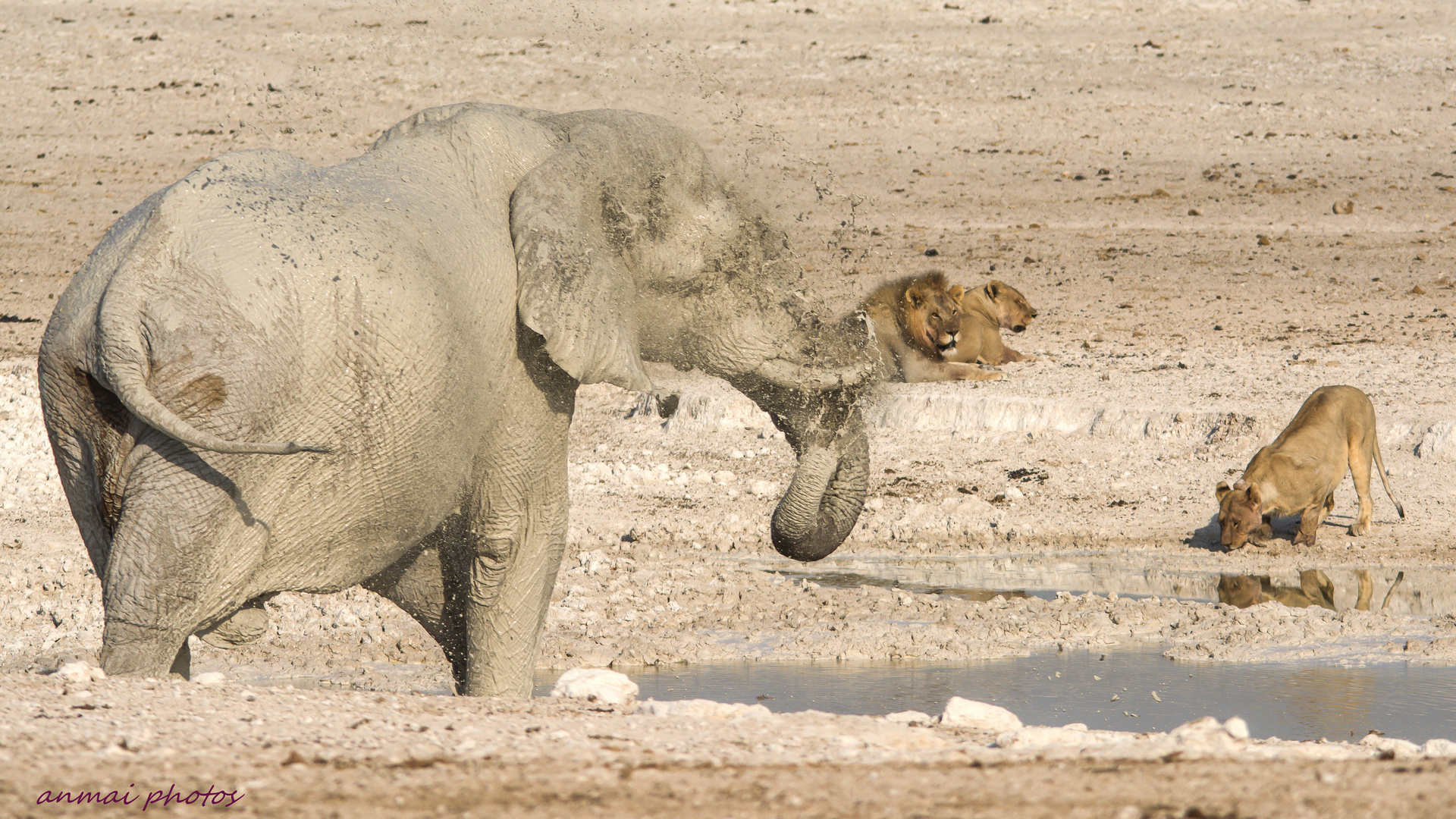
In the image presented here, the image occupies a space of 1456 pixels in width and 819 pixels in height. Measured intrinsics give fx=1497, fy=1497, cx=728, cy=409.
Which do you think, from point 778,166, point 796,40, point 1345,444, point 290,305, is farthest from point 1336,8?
point 290,305

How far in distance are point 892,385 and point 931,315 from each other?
140 cm

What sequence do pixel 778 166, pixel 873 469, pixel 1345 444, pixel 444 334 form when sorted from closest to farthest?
pixel 444 334 < pixel 778 166 < pixel 1345 444 < pixel 873 469

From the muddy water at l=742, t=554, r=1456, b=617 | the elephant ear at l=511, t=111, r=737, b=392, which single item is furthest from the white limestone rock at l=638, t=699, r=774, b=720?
the muddy water at l=742, t=554, r=1456, b=617

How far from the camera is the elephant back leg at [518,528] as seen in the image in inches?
163

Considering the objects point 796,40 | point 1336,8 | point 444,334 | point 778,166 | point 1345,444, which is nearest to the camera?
point 444,334

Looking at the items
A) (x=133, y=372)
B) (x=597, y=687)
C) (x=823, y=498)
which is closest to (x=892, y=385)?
(x=823, y=498)

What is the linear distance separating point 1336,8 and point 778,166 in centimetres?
2566

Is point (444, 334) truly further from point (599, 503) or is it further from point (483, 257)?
point (599, 503)

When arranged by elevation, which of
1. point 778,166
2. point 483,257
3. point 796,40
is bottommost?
point 483,257

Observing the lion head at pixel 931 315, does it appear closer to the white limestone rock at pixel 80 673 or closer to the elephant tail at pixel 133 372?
the white limestone rock at pixel 80 673

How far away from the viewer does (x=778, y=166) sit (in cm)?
461

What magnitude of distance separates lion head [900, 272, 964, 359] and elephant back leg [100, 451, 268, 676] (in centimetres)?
627

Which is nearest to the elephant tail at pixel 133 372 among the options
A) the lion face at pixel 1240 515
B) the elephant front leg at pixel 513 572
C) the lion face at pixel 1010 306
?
the elephant front leg at pixel 513 572

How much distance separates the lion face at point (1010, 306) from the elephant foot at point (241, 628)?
912cm
